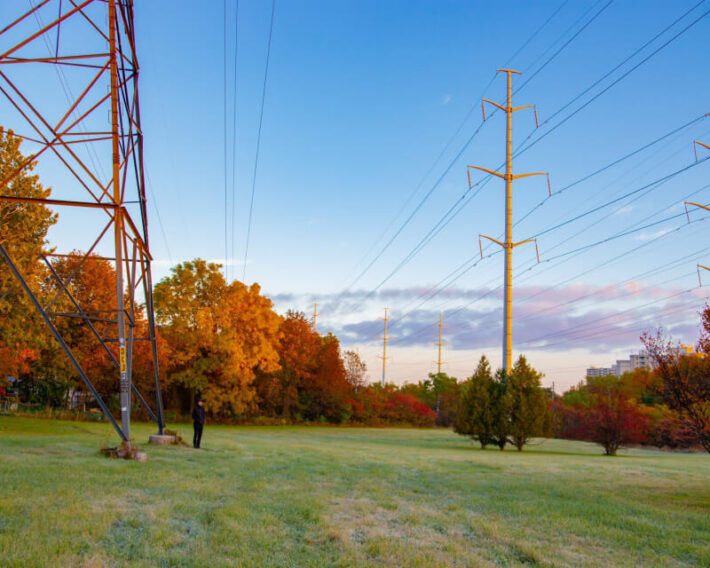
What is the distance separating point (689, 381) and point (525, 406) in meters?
18.5

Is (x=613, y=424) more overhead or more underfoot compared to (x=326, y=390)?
more underfoot

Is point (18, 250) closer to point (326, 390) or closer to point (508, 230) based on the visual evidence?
point (508, 230)

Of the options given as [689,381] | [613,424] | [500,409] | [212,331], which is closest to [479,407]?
[500,409]

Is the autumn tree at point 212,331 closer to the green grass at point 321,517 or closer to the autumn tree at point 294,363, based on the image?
the autumn tree at point 294,363

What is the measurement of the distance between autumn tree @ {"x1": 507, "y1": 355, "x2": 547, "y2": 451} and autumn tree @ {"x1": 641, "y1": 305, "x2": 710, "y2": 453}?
1806 cm

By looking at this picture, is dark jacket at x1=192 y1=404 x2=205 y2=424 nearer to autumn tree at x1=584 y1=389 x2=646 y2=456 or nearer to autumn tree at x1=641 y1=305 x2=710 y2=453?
autumn tree at x1=641 y1=305 x2=710 y2=453

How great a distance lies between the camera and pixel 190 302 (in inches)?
1674

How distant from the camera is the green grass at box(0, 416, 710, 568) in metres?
5.96

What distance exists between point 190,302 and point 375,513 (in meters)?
36.4

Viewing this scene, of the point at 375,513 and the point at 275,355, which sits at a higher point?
the point at 275,355

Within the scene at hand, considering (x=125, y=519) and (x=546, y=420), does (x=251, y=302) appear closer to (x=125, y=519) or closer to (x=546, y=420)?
(x=546, y=420)

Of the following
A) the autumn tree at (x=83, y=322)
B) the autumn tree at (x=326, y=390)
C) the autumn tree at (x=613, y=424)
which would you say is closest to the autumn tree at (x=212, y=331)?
the autumn tree at (x=83, y=322)

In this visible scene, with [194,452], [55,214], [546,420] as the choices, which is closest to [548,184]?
[546,420]

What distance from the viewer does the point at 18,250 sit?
22.5m
